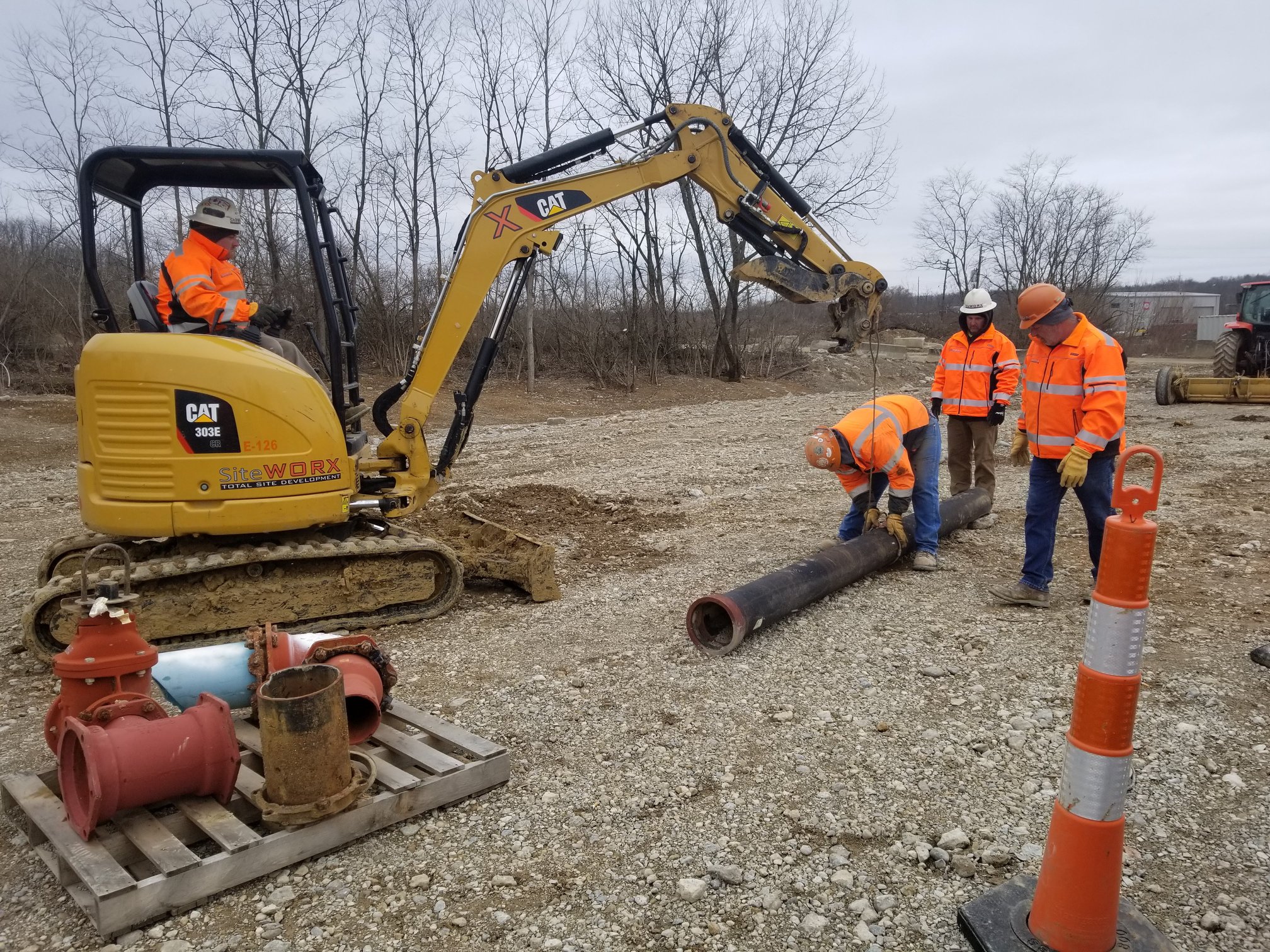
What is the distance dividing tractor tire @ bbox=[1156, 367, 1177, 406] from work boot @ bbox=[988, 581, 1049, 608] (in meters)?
12.5

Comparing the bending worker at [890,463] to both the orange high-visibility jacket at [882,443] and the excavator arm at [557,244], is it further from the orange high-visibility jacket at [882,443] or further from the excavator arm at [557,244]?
the excavator arm at [557,244]

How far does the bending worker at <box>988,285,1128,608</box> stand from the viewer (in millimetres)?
5055

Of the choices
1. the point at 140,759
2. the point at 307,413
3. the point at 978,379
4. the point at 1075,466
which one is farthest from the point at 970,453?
the point at 140,759

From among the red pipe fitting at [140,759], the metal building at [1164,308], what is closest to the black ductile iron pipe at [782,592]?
the red pipe fitting at [140,759]

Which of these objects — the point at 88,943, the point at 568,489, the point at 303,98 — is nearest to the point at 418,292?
the point at 303,98

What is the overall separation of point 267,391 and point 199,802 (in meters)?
2.36

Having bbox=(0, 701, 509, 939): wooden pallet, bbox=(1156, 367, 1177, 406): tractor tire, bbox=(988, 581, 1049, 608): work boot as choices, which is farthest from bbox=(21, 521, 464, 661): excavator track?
bbox=(1156, 367, 1177, 406): tractor tire

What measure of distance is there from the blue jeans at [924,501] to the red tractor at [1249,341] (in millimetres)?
13794

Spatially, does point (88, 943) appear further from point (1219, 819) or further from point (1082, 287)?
point (1082, 287)

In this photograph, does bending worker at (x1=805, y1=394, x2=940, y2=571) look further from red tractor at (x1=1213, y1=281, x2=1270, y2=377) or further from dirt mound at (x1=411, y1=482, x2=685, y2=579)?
red tractor at (x1=1213, y1=281, x2=1270, y2=377)

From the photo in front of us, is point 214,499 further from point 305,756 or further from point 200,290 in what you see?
point 305,756

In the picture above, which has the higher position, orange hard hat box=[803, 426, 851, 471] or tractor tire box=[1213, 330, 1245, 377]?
tractor tire box=[1213, 330, 1245, 377]

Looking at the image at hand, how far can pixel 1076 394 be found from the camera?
17.1 ft

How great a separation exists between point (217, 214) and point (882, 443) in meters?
4.31
